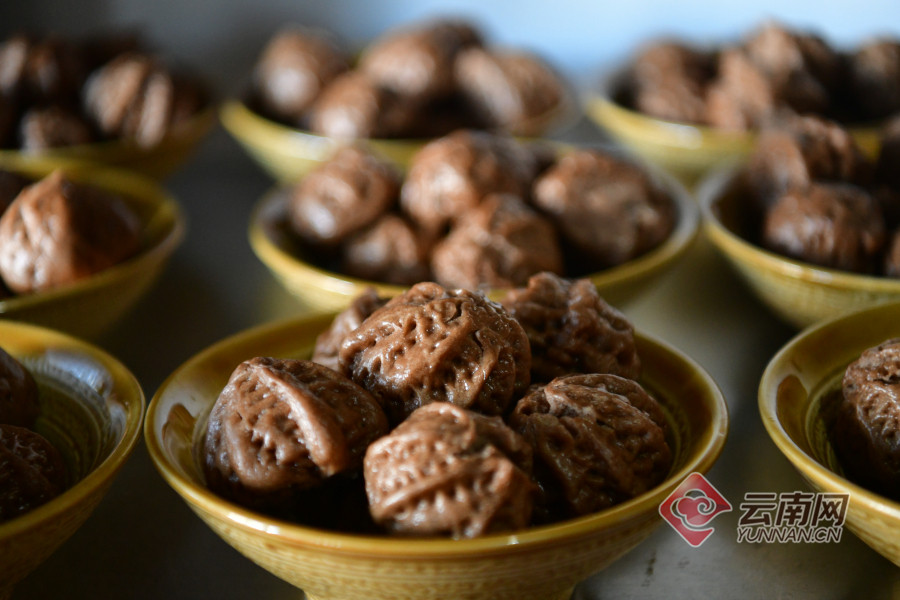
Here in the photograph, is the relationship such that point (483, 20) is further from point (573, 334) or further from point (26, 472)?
point (26, 472)

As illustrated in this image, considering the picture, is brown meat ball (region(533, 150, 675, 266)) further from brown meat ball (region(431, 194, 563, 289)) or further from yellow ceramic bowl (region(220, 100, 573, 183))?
yellow ceramic bowl (region(220, 100, 573, 183))

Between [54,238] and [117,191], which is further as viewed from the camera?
[117,191]

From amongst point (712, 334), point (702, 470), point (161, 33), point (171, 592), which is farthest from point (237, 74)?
point (702, 470)

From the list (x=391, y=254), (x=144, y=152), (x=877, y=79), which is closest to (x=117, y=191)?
(x=144, y=152)

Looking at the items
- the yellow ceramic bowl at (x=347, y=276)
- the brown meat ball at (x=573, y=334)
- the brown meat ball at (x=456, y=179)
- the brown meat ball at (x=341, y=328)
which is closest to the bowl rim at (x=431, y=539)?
the brown meat ball at (x=573, y=334)

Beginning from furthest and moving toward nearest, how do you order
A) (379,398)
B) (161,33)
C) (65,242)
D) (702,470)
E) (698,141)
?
(161,33) → (698,141) → (65,242) → (379,398) → (702,470)

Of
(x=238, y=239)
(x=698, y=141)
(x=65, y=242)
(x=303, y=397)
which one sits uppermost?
(x=303, y=397)

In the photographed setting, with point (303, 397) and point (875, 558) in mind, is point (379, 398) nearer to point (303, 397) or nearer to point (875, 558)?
point (303, 397)
